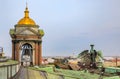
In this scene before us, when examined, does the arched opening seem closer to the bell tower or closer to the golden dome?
the bell tower

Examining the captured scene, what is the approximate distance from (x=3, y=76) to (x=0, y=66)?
4.52 ft

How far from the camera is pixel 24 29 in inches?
1951

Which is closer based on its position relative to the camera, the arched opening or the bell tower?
the bell tower

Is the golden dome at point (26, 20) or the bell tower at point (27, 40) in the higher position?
the golden dome at point (26, 20)

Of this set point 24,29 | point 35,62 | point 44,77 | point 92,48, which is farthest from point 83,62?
point 44,77

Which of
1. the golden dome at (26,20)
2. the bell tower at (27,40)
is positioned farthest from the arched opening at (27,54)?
the golden dome at (26,20)

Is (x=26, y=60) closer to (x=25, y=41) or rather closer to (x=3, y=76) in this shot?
(x=25, y=41)

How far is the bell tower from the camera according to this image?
4956 centimetres

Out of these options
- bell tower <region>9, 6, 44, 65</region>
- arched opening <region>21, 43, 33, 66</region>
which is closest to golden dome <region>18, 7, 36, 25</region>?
bell tower <region>9, 6, 44, 65</region>

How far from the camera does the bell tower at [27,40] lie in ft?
163

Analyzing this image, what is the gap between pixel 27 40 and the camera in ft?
164

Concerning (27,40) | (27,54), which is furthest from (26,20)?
(27,54)

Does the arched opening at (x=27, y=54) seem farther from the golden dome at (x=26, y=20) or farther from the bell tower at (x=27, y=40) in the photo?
the golden dome at (x=26, y=20)

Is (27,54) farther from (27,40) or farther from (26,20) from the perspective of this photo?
(26,20)
